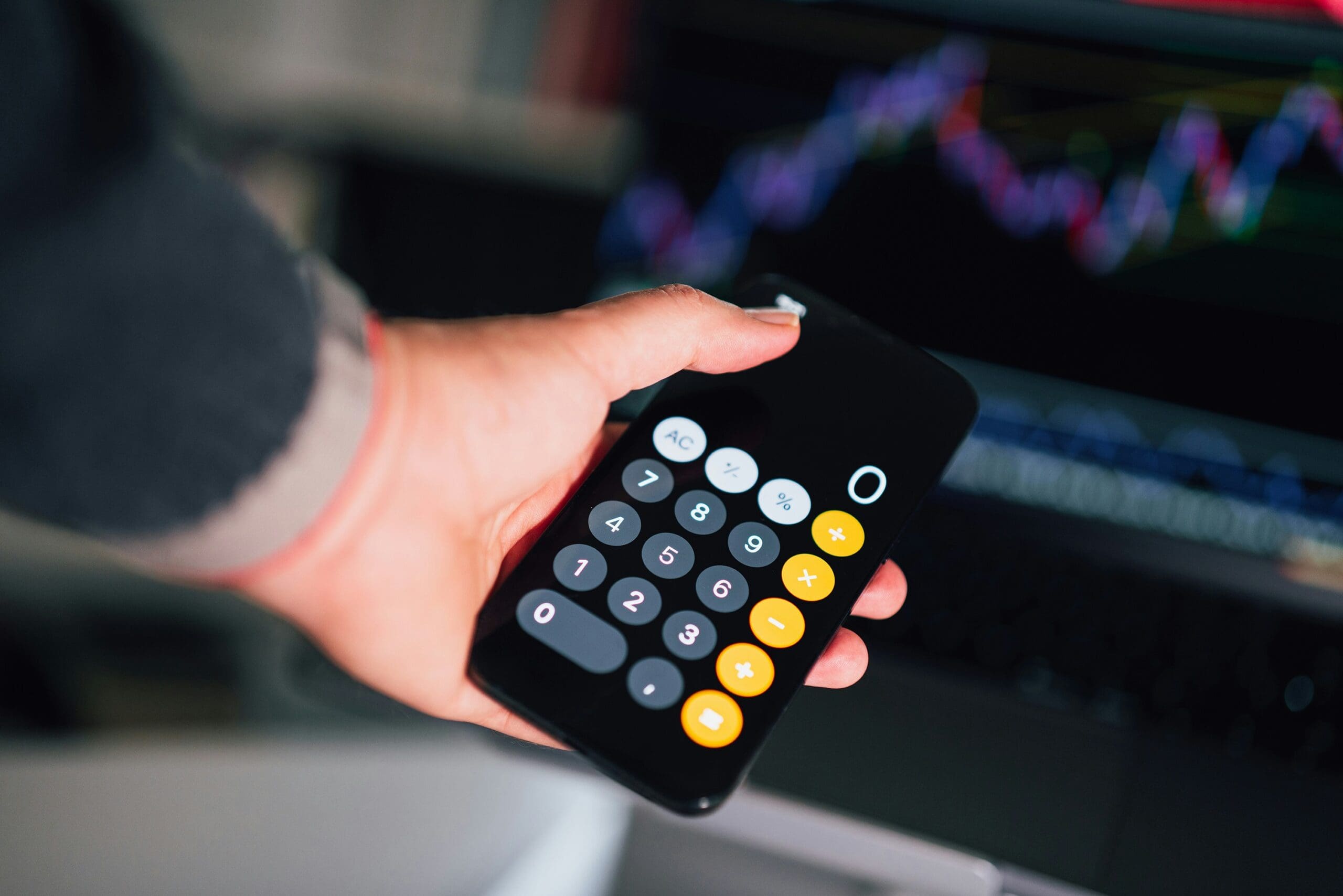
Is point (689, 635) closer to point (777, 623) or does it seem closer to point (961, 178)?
point (777, 623)

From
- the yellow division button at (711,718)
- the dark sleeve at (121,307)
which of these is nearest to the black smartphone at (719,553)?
the yellow division button at (711,718)

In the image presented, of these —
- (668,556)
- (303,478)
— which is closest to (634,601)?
(668,556)

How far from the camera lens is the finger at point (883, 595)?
34 centimetres

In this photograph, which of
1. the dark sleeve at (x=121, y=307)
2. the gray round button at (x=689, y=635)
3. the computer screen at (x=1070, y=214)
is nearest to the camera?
the dark sleeve at (x=121, y=307)

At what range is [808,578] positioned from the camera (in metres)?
0.31

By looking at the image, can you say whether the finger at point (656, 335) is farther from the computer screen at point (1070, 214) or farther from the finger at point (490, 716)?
the computer screen at point (1070, 214)

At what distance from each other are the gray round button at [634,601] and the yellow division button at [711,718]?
0.11 ft

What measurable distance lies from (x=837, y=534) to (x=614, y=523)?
0.09 meters

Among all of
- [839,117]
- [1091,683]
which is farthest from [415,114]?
[1091,683]

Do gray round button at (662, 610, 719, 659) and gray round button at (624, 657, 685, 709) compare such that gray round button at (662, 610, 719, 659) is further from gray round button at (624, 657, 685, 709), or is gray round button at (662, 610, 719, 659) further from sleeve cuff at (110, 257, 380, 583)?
sleeve cuff at (110, 257, 380, 583)

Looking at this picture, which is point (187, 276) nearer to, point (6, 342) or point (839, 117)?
point (6, 342)

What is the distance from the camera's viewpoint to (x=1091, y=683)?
0.40 metres

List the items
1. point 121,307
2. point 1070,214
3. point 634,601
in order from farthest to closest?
point 1070,214, point 634,601, point 121,307

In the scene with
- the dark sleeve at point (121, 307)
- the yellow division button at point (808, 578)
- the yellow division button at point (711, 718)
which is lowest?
the yellow division button at point (711, 718)
